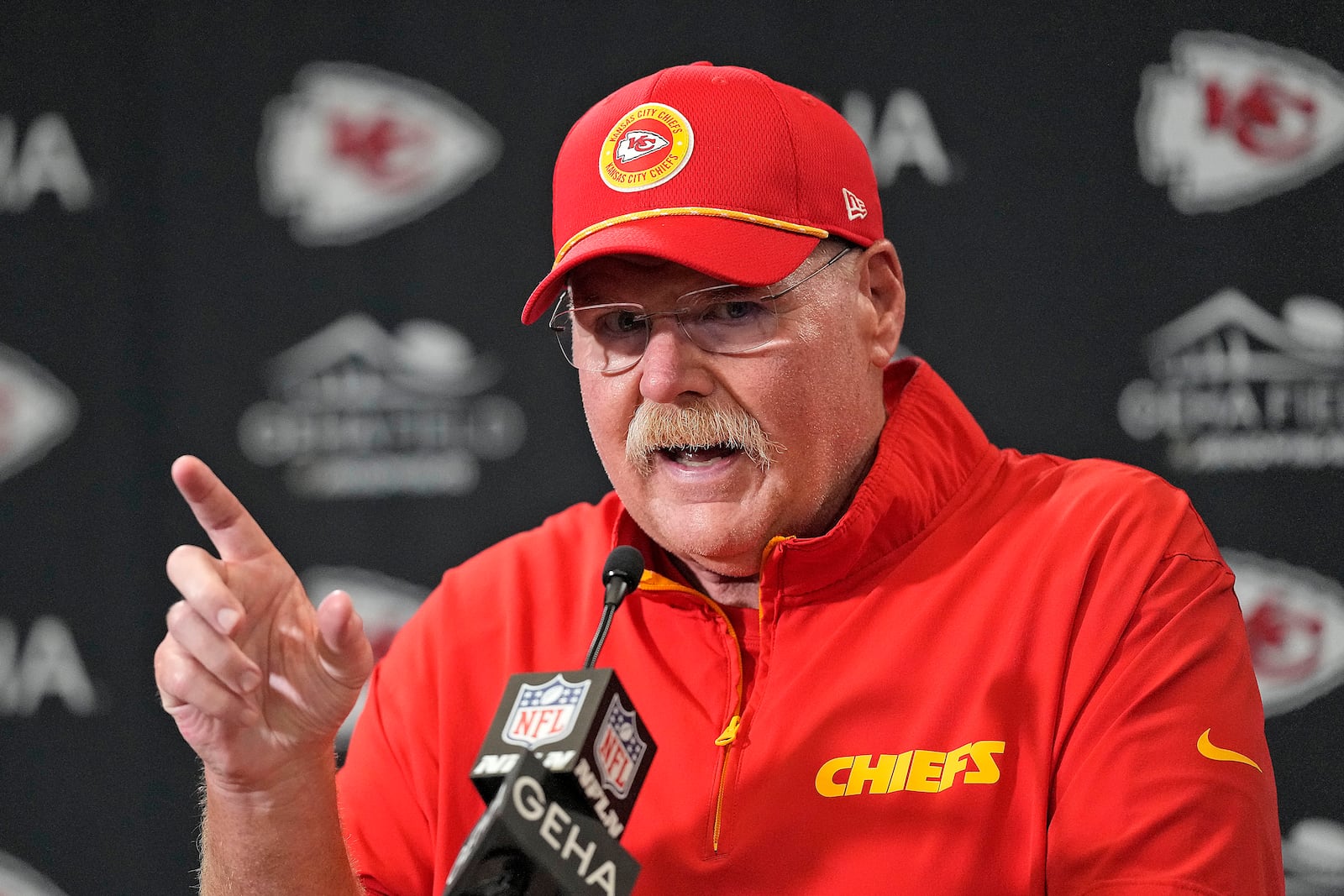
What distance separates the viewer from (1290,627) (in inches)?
78.7

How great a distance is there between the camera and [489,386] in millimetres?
2199

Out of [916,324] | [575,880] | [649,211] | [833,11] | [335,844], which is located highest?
[833,11]

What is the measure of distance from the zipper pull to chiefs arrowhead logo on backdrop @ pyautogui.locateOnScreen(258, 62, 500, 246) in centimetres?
129

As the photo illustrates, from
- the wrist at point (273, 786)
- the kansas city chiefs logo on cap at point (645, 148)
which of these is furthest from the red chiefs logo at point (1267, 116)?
the wrist at point (273, 786)

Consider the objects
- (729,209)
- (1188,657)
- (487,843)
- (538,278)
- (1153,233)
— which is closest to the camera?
(487,843)

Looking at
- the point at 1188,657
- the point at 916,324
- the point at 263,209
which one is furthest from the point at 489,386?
the point at 1188,657

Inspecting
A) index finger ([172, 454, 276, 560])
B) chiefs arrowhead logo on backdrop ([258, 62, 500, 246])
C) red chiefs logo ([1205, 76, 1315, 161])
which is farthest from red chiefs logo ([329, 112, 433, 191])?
red chiefs logo ([1205, 76, 1315, 161])

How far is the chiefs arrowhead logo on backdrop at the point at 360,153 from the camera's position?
2.23m

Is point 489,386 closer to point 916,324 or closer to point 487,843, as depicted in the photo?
point 916,324

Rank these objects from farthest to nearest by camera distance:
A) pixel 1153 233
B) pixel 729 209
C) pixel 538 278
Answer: pixel 538 278
pixel 1153 233
pixel 729 209

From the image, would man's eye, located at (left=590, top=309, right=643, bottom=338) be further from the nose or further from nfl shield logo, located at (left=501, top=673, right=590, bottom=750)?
nfl shield logo, located at (left=501, top=673, right=590, bottom=750)

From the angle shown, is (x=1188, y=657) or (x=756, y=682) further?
(x=756, y=682)

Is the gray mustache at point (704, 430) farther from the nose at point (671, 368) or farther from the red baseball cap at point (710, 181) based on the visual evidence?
the red baseball cap at point (710, 181)

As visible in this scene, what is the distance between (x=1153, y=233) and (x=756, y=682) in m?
1.17
